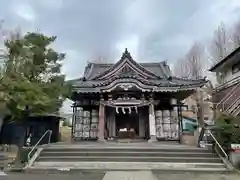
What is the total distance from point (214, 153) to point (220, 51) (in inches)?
995

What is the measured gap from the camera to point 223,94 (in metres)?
20.6

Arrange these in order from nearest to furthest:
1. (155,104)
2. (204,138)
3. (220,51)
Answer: (204,138) → (155,104) → (220,51)

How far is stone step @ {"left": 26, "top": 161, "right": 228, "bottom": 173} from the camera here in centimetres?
1062

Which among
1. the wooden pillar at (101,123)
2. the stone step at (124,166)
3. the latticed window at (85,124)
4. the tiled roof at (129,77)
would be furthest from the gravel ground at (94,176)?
the latticed window at (85,124)

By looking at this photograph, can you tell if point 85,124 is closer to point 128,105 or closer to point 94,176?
point 128,105

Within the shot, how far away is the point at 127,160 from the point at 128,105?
7355mm

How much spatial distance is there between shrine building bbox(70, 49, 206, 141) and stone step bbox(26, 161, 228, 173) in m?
6.54

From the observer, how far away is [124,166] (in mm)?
11102

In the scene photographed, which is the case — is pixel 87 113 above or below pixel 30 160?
above

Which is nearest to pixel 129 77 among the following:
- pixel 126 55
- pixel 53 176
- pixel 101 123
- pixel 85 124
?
pixel 126 55

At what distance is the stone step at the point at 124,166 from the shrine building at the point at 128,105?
6.54 m

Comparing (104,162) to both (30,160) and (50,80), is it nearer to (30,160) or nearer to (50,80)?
(30,160)

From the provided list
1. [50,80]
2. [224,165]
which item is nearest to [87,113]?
[50,80]

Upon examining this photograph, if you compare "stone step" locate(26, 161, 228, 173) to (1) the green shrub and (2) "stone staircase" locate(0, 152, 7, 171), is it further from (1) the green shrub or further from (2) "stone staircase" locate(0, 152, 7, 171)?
(2) "stone staircase" locate(0, 152, 7, 171)
